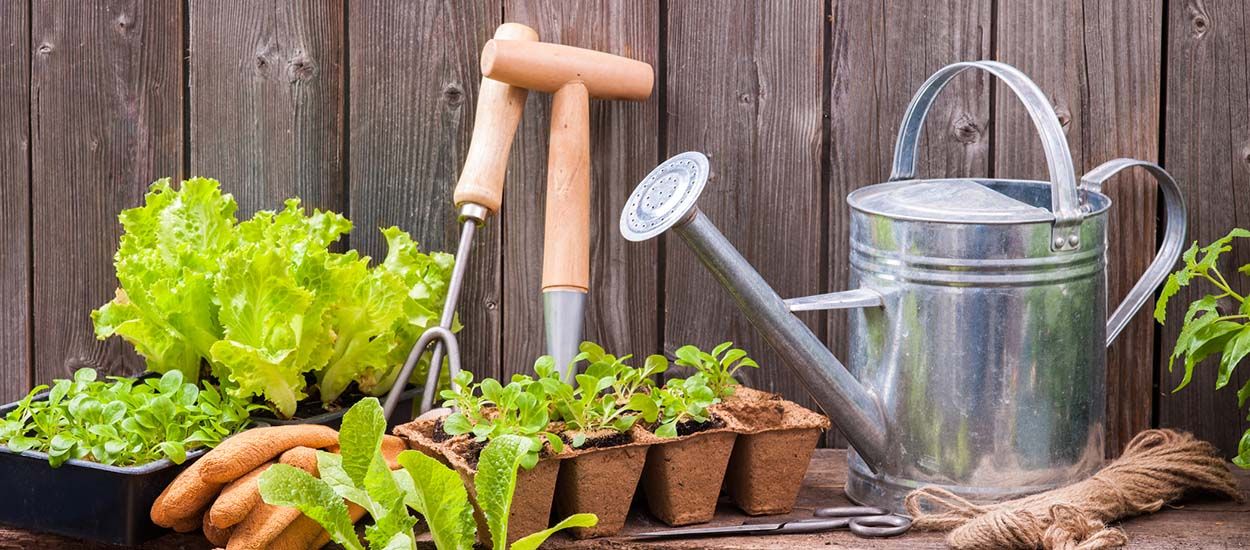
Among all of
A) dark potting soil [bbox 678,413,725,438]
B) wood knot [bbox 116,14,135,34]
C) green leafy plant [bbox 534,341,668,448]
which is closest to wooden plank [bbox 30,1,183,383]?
wood knot [bbox 116,14,135,34]

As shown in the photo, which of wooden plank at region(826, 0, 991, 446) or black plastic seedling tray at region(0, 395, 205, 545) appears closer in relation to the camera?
black plastic seedling tray at region(0, 395, 205, 545)

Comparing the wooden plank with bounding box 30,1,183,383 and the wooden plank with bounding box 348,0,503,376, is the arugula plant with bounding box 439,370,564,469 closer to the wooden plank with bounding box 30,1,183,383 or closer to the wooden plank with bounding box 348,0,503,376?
the wooden plank with bounding box 348,0,503,376

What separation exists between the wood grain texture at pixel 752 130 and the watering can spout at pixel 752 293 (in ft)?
1.05

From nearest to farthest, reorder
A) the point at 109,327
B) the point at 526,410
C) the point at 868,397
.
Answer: the point at 526,410 → the point at 868,397 → the point at 109,327

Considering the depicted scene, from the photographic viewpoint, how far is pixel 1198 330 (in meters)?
1.56

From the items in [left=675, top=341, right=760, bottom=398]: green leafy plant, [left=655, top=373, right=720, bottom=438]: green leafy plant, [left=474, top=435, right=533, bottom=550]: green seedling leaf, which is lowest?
[left=474, top=435, right=533, bottom=550]: green seedling leaf

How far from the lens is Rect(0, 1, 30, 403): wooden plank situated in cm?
187

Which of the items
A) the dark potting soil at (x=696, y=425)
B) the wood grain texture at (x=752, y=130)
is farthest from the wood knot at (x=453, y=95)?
the dark potting soil at (x=696, y=425)

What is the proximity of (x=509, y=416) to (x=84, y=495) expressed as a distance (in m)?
0.45

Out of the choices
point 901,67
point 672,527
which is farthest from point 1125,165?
point 672,527

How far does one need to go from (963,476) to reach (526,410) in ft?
1.64

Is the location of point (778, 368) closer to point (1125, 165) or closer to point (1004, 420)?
point (1004, 420)

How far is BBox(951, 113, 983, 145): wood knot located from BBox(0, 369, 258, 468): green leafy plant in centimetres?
98

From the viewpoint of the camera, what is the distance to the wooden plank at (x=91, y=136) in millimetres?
1854
